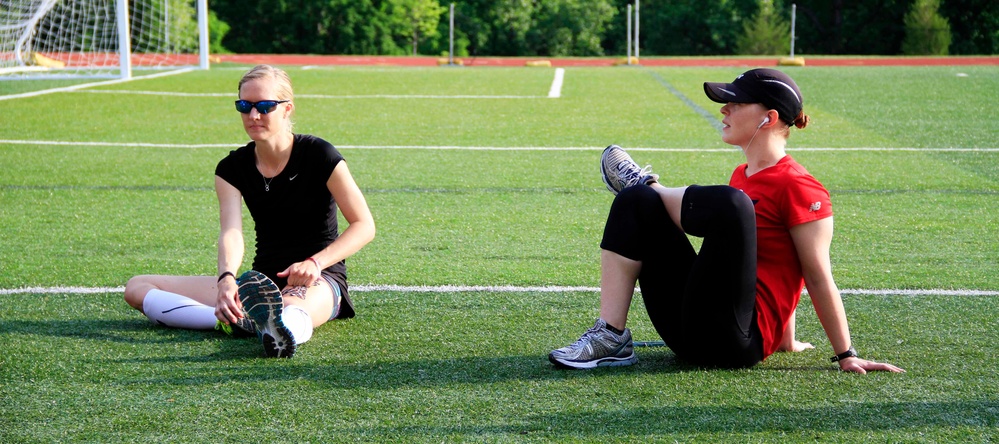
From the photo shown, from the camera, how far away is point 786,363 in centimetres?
381

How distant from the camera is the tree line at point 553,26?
44000 millimetres

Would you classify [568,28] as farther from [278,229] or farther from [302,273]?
[302,273]

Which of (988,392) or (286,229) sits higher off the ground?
(286,229)

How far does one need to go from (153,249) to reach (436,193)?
2.37 meters

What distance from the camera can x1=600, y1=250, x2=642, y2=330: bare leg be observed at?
3.64m

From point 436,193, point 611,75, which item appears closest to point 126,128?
point 436,193

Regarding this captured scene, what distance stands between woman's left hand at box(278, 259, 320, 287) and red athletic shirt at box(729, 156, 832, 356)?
4.78ft

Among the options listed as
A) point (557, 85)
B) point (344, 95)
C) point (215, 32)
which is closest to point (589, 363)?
point (344, 95)

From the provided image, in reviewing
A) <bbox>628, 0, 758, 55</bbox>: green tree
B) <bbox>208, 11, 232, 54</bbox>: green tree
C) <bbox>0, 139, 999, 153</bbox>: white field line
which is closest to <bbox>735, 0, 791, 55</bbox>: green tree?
<bbox>628, 0, 758, 55</bbox>: green tree

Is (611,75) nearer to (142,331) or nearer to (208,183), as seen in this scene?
(208,183)

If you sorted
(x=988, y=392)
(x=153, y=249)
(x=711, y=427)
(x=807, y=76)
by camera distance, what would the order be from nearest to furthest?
(x=711, y=427)
(x=988, y=392)
(x=153, y=249)
(x=807, y=76)

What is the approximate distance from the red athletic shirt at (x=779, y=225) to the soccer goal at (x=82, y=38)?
15.9 m

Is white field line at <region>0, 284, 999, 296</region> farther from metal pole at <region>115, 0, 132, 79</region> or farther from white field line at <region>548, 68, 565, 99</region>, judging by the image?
metal pole at <region>115, 0, 132, 79</region>

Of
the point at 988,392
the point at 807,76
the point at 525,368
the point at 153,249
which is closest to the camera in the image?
the point at 988,392
